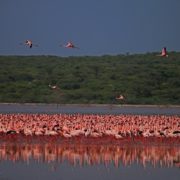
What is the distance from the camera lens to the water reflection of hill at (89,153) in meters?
29.2

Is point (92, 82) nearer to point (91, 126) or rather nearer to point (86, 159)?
point (91, 126)

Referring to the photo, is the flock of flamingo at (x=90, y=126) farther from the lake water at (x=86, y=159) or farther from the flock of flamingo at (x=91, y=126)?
the lake water at (x=86, y=159)

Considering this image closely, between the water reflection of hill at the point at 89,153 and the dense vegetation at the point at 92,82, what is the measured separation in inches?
1958

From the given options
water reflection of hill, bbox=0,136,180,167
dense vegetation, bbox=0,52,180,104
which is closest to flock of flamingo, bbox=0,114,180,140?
water reflection of hill, bbox=0,136,180,167

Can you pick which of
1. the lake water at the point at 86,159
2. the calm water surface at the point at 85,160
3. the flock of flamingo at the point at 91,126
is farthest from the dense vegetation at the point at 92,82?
the calm water surface at the point at 85,160

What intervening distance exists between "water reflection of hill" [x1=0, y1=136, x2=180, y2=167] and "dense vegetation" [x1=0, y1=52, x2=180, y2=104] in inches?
1958

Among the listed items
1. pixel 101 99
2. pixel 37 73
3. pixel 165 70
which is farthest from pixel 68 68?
pixel 101 99

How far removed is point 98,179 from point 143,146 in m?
7.76

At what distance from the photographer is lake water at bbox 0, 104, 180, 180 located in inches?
1032

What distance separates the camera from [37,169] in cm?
2700

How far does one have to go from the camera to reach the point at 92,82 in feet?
314

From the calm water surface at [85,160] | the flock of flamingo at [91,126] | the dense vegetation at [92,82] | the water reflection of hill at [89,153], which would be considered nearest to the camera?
the calm water surface at [85,160]

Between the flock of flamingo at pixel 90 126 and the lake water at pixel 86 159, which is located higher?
the flock of flamingo at pixel 90 126

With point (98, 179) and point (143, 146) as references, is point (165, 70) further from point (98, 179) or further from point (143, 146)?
point (98, 179)
